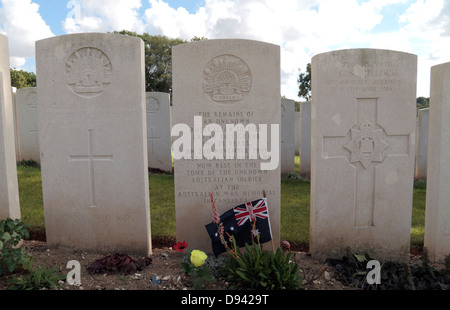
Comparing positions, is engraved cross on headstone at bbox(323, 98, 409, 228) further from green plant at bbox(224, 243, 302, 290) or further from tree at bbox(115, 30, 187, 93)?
tree at bbox(115, 30, 187, 93)

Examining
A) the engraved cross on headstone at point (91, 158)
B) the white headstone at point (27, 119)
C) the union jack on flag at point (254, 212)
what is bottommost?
the union jack on flag at point (254, 212)

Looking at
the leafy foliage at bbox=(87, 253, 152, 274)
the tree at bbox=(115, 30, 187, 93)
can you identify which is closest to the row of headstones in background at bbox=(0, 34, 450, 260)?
the leafy foliage at bbox=(87, 253, 152, 274)

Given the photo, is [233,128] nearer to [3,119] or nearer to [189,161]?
[189,161]

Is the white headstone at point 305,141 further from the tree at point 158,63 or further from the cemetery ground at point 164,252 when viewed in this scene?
the tree at point 158,63

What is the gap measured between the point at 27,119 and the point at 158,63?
1798 cm

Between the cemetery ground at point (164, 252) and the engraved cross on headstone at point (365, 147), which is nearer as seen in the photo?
the cemetery ground at point (164, 252)

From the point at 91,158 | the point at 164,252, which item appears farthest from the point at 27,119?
the point at 164,252

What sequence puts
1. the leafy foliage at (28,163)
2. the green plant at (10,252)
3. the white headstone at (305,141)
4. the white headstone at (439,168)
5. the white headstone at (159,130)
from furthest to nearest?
the leafy foliage at (28,163), the white headstone at (159,130), the white headstone at (305,141), the white headstone at (439,168), the green plant at (10,252)

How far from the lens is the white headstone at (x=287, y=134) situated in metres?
9.12

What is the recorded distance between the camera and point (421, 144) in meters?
8.38

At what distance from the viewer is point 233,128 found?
12.5ft

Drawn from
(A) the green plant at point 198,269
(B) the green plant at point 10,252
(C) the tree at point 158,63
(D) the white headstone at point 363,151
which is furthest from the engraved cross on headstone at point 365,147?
(C) the tree at point 158,63

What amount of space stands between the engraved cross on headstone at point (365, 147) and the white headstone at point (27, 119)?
28.3 ft

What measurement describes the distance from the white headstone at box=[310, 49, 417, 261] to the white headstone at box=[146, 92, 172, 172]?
6.01m
